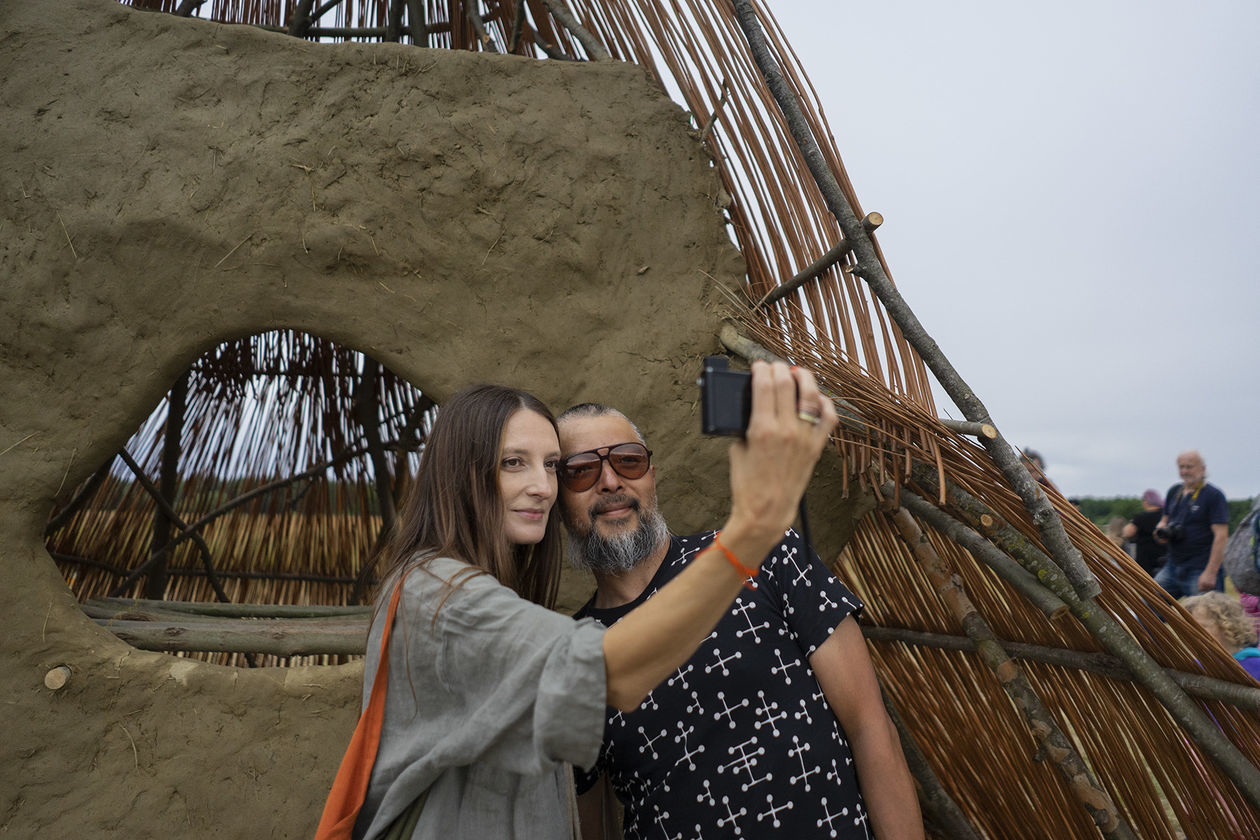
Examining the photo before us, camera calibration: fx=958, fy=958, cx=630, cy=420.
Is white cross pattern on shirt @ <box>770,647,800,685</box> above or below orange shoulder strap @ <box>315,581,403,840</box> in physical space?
above

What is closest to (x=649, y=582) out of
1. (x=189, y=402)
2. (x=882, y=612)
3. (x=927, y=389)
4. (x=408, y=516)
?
(x=408, y=516)

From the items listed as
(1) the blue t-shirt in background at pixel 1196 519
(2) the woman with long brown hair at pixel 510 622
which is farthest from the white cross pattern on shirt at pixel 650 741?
(1) the blue t-shirt in background at pixel 1196 519

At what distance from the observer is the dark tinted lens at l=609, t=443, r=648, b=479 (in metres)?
1.65

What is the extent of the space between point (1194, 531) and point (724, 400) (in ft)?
14.1

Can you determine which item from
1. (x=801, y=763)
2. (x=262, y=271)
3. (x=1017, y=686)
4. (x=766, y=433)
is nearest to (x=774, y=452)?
(x=766, y=433)

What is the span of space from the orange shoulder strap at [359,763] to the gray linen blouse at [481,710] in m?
0.01

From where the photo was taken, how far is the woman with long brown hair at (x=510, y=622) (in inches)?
35.9

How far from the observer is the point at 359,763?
3.83 feet

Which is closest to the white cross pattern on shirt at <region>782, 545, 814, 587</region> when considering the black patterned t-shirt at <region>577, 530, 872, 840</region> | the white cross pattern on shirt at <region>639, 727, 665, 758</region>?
the black patterned t-shirt at <region>577, 530, 872, 840</region>

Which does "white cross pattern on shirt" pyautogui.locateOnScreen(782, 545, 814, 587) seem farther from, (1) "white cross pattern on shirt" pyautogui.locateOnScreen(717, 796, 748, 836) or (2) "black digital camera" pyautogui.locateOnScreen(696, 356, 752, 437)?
(2) "black digital camera" pyautogui.locateOnScreen(696, 356, 752, 437)

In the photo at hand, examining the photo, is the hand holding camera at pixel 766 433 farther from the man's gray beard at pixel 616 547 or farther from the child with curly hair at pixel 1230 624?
the child with curly hair at pixel 1230 624

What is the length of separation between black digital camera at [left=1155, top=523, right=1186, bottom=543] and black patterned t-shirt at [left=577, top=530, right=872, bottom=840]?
3.60 m

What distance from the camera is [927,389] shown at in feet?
6.77

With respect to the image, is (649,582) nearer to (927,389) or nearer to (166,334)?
(927,389)
